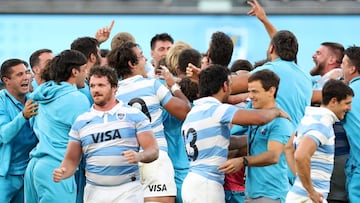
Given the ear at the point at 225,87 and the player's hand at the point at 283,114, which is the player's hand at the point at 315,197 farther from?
the ear at the point at 225,87

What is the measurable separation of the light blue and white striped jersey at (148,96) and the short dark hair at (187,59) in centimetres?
63

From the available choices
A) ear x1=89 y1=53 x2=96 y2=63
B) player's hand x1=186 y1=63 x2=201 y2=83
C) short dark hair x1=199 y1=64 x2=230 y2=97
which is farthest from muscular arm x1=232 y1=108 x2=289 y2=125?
ear x1=89 y1=53 x2=96 y2=63

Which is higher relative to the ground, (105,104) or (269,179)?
(105,104)

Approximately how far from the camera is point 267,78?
10.5 m

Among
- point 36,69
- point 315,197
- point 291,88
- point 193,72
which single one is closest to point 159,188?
point 193,72

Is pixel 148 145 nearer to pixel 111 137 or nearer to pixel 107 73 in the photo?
pixel 111 137

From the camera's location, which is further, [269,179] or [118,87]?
[118,87]

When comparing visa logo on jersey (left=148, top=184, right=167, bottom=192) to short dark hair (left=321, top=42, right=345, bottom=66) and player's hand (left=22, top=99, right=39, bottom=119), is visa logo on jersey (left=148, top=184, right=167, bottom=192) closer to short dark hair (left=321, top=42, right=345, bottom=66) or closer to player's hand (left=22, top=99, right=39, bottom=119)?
player's hand (left=22, top=99, right=39, bottom=119)

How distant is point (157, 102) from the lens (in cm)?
1162

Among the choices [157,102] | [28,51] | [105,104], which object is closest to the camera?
[105,104]

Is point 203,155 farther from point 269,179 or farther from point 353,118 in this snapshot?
point 353,118

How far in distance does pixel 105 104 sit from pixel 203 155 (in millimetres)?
1035

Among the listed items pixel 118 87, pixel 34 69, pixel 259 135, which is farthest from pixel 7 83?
pixel 259 135

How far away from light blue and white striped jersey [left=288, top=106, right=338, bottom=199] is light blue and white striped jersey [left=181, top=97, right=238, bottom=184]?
766 millimetres
